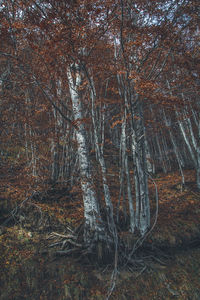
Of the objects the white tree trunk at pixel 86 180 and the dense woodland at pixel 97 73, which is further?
the white tree trunk at pixel 86 180

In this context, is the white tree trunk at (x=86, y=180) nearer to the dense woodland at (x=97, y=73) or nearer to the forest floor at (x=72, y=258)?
the dense woodland at (x=97, y=73)

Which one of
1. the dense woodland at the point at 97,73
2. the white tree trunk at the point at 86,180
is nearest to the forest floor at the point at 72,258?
the dense woodland at the point at 97,73

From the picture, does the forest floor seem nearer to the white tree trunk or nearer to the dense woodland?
the dense woodland

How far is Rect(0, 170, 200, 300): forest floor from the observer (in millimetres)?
3799

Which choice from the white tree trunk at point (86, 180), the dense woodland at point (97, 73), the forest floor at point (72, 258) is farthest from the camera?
the white tree trunk at point (86, 180)

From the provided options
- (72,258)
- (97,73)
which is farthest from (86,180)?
(97,73)

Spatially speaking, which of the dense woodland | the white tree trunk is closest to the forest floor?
the dense woodland

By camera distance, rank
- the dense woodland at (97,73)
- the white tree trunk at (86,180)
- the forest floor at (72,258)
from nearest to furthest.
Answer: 1. the forest floor at (72,258)
2. the dense woodland at (97,73)
3. the white tree trunk at (86,180)

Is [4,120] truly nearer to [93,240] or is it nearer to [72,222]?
[72,222]

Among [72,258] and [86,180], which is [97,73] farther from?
[72,258]

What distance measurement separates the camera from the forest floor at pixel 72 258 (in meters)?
3.80

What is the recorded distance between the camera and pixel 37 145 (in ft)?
24.0

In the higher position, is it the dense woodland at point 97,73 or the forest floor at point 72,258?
the dense woodland at point 97,73

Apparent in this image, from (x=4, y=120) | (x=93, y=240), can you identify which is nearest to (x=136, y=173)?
(x=93, y=240)
